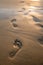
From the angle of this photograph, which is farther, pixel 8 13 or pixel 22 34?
pixel 8 13

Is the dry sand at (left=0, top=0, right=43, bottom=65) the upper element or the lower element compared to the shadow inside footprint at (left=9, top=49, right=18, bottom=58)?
upper

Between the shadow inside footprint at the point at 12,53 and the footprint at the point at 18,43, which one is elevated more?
the footprint at the point at 18,43

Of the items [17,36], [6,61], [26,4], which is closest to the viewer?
[6,61]

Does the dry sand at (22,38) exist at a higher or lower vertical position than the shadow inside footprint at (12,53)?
higher

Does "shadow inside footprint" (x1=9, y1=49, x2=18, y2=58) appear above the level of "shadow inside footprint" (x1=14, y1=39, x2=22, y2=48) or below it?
below

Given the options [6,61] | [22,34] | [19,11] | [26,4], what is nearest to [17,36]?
[22,34]

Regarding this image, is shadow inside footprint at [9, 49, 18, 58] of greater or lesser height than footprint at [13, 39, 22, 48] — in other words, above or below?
below

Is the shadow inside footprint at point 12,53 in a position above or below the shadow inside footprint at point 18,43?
below

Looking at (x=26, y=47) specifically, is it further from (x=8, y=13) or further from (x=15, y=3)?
(x=15, y=3)
